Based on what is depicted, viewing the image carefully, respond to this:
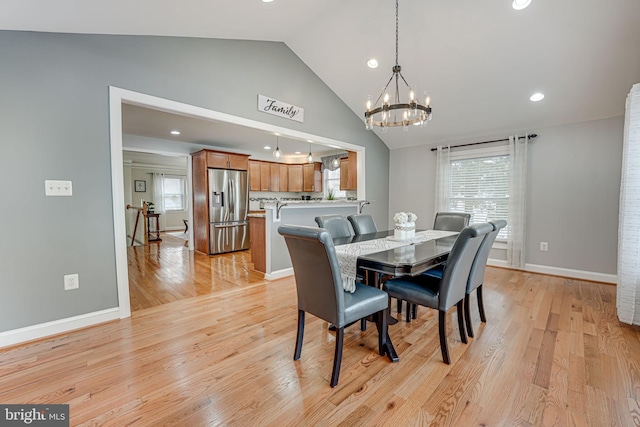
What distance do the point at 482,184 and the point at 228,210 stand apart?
475 centimetres

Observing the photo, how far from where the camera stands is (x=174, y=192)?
9.52 meters

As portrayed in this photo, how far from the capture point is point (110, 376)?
1754 mm

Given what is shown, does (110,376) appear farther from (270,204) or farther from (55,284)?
(270,204)

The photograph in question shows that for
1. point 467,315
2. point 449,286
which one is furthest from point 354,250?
point 467,315

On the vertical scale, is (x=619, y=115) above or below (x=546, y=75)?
below

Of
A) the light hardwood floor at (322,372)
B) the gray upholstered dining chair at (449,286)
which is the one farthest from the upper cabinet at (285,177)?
the gray upholstered dining chair at (449,286)

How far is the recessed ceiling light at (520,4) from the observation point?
2.56 meters

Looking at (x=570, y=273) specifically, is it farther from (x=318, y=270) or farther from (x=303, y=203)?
(x=318, y=270)

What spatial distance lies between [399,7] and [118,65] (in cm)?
286

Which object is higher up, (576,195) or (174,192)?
(174,192)

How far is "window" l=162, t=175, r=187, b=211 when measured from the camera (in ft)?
30.5

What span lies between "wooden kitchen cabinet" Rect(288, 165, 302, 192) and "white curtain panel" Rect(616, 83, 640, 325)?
6.03m

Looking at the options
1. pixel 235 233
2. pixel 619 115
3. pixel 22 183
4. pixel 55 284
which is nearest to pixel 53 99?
pixel 22 183

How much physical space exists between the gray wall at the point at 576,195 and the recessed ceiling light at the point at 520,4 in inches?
82.7
